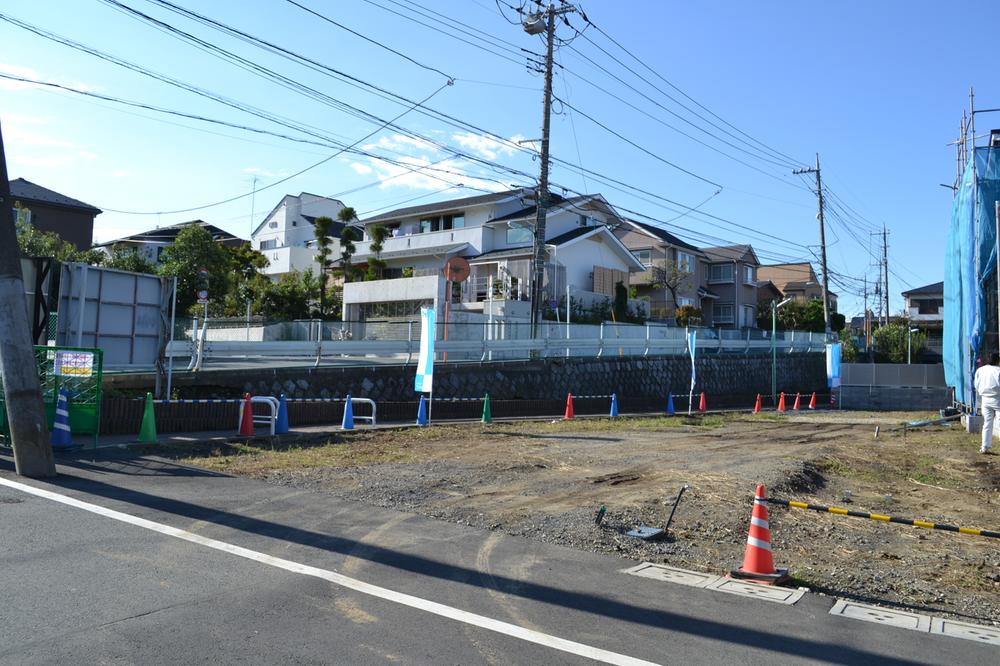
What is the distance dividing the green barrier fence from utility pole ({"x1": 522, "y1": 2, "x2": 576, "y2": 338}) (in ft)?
49.9

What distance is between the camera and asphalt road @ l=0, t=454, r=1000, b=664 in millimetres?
4273

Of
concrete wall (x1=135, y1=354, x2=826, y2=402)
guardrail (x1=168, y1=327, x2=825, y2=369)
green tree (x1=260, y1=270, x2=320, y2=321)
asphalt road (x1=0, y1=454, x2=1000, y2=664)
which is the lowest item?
asphalt road (x1=0, y1=454, x2=1000, y2=664)

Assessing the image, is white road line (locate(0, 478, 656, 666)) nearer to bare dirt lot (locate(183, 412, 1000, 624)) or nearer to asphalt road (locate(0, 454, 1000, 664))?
asphalt road (locate(0, 454, 1000, 664))

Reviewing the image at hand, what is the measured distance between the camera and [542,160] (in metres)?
25.2

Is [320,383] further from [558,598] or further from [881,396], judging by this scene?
[881,396]

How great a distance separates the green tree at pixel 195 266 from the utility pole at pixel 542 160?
2081cm

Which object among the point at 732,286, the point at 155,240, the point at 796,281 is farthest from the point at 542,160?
the point at 796,281

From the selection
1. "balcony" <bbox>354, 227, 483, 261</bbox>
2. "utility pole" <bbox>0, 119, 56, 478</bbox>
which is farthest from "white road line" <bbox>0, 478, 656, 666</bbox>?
"balcony" <bbox>354, 227, 483, 261</bbox>

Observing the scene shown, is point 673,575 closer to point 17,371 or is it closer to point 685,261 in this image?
point 17,371

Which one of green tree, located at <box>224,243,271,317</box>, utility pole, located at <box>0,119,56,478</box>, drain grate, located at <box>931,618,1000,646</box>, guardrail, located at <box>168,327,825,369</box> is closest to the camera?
drain grate, located at <box>931,618,1000,646</box>

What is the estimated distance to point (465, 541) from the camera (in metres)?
6.94

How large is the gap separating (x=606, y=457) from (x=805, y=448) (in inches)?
185

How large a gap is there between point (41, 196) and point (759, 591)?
1957 inches

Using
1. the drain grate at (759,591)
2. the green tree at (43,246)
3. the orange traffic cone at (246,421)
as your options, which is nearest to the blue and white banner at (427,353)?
the orange traffic cone at (246,421)
